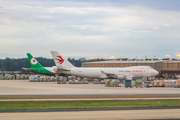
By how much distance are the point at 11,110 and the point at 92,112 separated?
811 centimetres

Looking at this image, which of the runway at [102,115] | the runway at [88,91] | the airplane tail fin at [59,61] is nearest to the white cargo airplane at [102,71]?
the airplane tail fin at [59,61]

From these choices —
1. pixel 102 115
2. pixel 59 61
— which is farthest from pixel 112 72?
pixel 102 115

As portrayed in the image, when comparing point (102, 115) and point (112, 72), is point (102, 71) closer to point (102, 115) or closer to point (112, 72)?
point (112, 72)

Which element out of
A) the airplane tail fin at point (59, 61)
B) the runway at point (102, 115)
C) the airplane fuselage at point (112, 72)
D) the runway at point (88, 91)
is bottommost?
the runway at point (102, 115)

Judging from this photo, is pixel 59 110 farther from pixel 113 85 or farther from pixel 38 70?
pixel 38 70

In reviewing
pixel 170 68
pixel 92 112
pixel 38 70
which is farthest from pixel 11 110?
pixel 170 68

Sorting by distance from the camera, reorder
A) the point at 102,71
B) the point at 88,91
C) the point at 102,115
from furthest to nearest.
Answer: the point at 102,71 → the point at 88,91 → the point at 102,115

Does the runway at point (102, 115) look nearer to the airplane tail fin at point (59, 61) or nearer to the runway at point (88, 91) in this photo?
the runway at point (88, 91)

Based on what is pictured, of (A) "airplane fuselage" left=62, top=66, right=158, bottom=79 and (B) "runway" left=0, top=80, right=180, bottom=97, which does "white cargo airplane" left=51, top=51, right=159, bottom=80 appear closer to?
(A) "airplane fuselage" left=62, top=66, right=158, bottom=79

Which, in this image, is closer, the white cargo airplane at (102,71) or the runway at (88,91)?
the runway at (88,91)

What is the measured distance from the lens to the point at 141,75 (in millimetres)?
84875

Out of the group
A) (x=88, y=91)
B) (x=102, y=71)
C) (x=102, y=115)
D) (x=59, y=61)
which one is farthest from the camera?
(x=59, y=61)

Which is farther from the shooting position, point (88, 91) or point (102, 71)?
point (102, 71)

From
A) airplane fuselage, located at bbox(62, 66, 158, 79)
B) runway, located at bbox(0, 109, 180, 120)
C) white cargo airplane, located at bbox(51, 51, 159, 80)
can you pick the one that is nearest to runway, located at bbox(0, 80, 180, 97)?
runway, located at bbox(0, 109, 180, 120)
